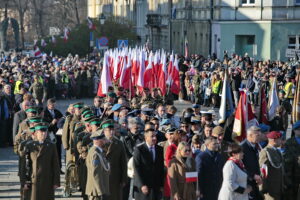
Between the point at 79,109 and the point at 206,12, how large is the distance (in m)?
40.9

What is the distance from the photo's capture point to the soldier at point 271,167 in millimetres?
13630

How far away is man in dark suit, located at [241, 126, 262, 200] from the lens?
13.1 metres

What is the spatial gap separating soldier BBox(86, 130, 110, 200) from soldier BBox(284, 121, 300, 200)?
2.93 meters

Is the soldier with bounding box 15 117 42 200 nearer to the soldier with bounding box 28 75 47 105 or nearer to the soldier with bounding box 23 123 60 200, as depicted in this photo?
the soldier with bounding box 23 123 60 200

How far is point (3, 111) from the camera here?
2303 centimetres

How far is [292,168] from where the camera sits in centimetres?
1420

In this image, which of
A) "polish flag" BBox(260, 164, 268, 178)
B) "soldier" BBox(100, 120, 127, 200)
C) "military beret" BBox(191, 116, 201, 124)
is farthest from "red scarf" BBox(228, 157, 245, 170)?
"military beret" BBox(191, 116, 201, 124)

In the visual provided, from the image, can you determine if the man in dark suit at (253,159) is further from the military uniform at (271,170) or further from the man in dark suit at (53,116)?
the man in dark suit at (53,116)

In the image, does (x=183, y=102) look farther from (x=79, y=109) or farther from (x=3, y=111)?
(x=79, y=109)

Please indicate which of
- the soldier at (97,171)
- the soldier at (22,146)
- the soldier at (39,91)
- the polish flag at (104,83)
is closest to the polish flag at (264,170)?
the soldier at (97,171)

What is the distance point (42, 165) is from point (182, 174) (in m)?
2.46

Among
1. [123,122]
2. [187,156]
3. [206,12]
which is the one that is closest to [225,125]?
[123,122]

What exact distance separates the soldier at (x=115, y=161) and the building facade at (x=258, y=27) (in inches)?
1410

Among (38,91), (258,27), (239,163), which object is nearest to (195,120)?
(239,163)
